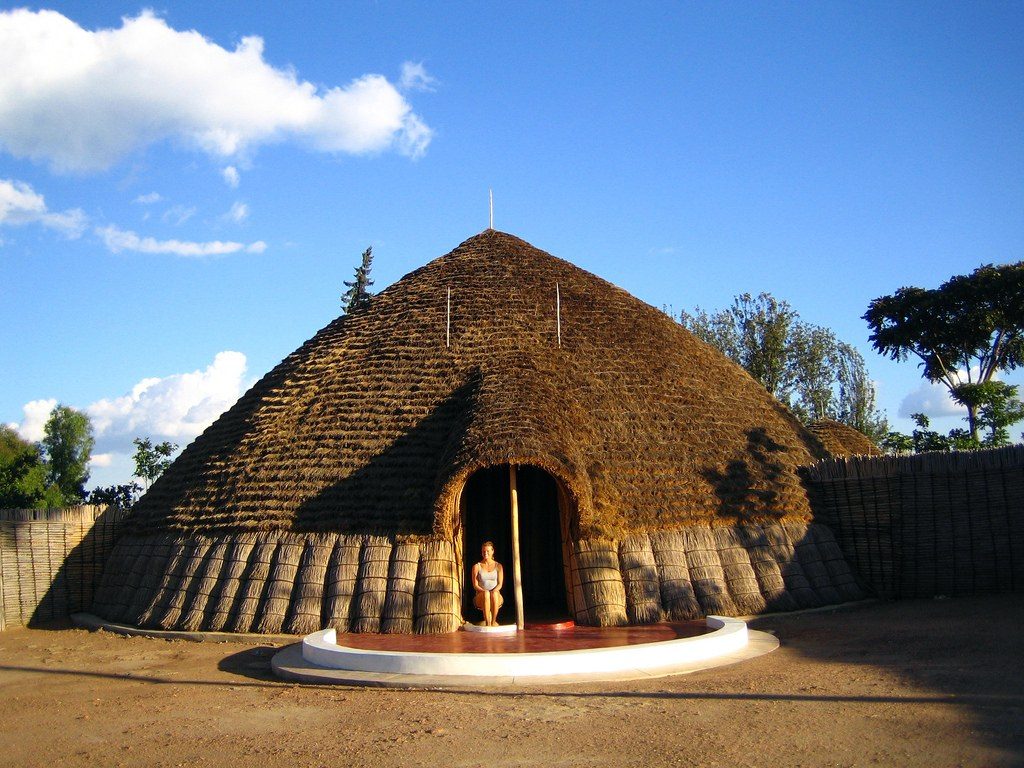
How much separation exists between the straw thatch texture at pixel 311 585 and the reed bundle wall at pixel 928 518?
7.37m

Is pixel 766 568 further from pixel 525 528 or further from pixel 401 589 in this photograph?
pixel 401 589

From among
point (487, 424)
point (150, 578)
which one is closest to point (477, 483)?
point (487, 424)

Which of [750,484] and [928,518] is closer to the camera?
[750,484]

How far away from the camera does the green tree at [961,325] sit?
75.6 ft

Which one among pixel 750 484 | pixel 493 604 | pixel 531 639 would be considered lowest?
pixel 531 639

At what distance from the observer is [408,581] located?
423 inches

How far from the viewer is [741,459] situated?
42.6 feet

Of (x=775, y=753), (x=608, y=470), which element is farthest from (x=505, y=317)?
(x=775, y=753)

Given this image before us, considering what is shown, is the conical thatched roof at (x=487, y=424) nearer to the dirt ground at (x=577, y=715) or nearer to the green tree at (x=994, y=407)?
the dirt ground at (x=577, y=715)

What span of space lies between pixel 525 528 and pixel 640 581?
2580 millimetres

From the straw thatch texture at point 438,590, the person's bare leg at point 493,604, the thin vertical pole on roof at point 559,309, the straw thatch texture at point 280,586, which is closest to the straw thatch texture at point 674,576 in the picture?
the person's bare leg at point 493,604

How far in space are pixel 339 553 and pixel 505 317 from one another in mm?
4921

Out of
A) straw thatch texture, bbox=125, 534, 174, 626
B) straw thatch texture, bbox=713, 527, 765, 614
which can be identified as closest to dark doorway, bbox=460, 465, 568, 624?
straw thatch texture, bbox=713, 527, 765, 614

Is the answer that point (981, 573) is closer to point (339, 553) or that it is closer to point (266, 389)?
point (339, 553)
